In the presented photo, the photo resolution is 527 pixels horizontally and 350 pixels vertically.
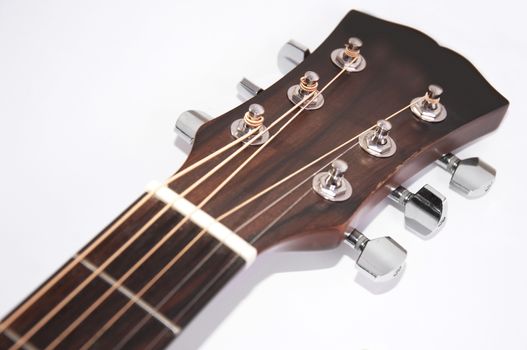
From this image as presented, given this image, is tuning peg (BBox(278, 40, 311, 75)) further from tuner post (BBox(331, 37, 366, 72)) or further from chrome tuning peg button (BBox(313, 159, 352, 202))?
chrome tuning peg button (BBox(313, 159, 352, 202))

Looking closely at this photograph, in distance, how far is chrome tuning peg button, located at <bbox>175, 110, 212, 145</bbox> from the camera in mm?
1188

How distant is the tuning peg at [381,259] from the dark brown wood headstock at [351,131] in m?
0.05

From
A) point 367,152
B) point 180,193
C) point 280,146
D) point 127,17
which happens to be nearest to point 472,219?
point 367,152

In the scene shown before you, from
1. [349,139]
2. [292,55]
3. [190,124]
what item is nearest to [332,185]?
[349,139]

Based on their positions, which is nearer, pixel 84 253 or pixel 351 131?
pixel 84 253

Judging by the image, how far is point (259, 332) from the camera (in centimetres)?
114

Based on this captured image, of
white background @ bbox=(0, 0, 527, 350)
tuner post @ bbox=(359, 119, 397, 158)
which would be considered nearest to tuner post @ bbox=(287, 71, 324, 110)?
tuner post @ bbox=(359, 119, 397, 158)

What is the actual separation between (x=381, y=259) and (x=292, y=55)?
0.48 m

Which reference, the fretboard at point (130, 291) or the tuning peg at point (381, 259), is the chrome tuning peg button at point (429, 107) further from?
the fretboard at point (130, 291)

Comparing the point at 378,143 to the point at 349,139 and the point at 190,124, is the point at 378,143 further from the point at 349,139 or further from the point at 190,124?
the point at 190,124

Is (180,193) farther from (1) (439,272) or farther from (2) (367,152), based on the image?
(1) (439,272)

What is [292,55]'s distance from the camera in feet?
4.49

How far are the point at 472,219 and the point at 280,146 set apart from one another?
0.44 meters

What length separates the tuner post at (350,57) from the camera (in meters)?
1.29
